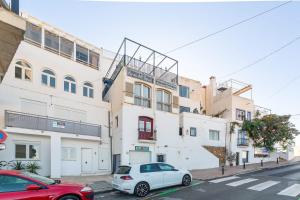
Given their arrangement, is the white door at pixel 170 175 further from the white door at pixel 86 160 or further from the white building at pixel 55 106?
the white door at pixel 86 160

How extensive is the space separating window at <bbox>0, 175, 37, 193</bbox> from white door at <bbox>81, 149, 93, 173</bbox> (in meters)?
14.3

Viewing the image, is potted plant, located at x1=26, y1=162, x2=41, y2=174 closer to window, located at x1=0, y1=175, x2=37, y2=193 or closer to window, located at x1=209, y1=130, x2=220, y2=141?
window, located at x1=0, y1=175, x2=37, y2=193

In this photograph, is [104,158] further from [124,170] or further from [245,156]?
[245,156]

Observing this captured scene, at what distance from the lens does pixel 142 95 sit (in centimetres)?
2331

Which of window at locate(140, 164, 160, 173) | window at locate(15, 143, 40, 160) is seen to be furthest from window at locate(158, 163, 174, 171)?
window at locate(15, 143, 40, 160)

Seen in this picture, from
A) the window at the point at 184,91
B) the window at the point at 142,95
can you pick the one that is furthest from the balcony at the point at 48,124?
the window at the point at 184,91

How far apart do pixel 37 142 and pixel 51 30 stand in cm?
908

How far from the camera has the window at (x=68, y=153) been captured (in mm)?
19844

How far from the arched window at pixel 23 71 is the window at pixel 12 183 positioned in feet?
43.4

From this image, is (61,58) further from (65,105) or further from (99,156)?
(99,156)

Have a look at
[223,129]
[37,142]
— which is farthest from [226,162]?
[37,142]

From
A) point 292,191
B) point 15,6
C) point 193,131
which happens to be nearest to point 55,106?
point 15,6

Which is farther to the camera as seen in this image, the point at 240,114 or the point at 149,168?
the point at 240,114

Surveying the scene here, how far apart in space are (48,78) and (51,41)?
3.34 metres
